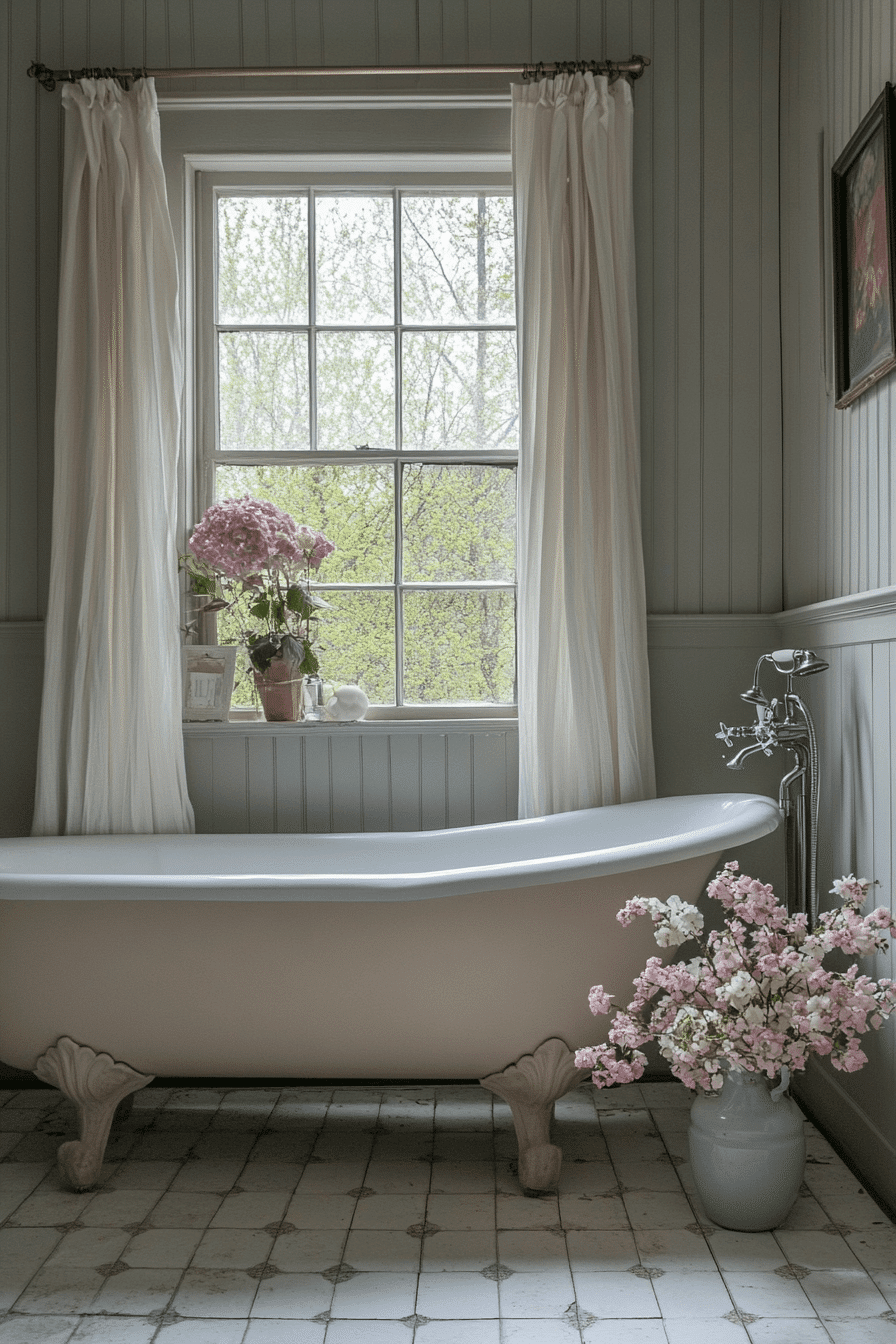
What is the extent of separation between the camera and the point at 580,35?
284cm

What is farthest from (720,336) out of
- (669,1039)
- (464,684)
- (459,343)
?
(669,1039)

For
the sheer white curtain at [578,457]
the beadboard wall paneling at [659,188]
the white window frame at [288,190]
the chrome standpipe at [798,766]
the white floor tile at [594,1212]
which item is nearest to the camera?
the white floor tile at [594,1212]

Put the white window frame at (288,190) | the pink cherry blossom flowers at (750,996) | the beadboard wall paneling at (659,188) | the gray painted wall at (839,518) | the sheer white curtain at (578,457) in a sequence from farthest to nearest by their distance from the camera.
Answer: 1. the white window frame at (288,190)
2. the beadboard wall paneling at (659,188)
3. the sheer white curtain at (578,457)
4. the gray painted wall at (839,518)
5. the pink cherry blossom flowers at (750,996)

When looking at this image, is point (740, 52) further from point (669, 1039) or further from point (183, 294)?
point (669, 1039)

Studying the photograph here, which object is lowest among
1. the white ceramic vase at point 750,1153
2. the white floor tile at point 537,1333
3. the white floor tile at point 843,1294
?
the white floor tile at point 537,1333

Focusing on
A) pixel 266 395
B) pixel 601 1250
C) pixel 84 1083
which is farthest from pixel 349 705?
pixel 601 1250

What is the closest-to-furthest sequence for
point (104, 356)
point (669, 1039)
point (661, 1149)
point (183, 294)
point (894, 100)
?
point (669, 1039), point (894, 100), point (661, 1149), point (104, 356), point (183, 294)

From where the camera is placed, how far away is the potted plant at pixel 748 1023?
184 centimetres

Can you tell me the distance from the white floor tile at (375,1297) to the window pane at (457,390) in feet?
6.72

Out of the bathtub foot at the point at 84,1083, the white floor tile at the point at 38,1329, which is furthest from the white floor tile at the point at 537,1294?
the bathtub foot at the point at 84,1083

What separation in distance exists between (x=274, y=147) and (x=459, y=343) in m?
0.70

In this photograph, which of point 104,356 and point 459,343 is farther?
point 459,343

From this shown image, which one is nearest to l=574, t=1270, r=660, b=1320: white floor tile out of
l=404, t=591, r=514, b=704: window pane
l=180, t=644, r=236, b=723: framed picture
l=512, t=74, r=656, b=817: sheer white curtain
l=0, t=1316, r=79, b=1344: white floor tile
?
l=0, t=1316, r=79, b=1344: white floor tile

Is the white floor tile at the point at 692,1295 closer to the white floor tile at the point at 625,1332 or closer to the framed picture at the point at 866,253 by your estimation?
the white floor tile at the point at 625,1332
